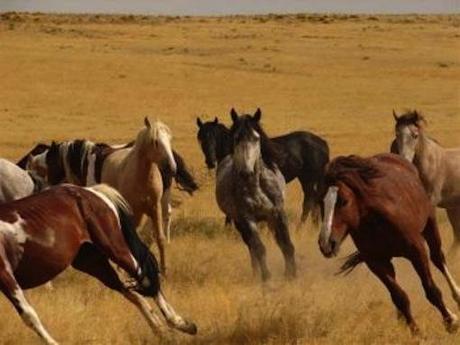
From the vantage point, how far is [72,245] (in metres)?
7.75

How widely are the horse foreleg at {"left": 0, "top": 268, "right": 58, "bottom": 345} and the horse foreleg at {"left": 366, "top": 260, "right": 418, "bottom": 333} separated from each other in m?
2.54

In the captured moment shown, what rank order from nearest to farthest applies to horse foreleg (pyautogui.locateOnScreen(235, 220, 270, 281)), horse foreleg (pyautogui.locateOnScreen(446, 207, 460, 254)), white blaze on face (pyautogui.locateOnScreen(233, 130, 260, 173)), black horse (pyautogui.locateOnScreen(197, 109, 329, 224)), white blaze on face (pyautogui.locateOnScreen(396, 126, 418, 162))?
horse foreleg (pyautogui.locateOnScreen(235, 220, 270, 281)), white blaze on face (pyautogui.locateOnScreen(233, 130, 260, 173)), white blaze on face (pyautogui.locateOnScreen(396, 126, 418, 162)), horse foreleg (pyautogui.locateOnScreen(446, 207, 460, 254)), black horse (pyautogui.locateOnScreen(197, 109, 329, 224))

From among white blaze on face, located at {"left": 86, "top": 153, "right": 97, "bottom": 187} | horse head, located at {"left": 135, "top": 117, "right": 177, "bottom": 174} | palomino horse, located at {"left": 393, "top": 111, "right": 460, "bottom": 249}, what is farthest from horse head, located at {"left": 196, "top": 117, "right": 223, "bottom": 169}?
horse head, located at {"left": 135, "top": 117, "right": 177, "bottom": 174}

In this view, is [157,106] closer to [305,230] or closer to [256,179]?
[305,230]

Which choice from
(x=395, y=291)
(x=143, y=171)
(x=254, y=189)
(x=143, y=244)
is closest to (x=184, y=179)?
(x=143, y=171)

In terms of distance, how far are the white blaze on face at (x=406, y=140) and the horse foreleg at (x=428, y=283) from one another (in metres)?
4.39

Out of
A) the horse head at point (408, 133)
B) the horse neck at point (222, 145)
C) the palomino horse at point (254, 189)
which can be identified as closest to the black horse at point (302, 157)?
the horse neck at point (222, 145)

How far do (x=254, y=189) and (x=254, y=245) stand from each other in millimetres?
627

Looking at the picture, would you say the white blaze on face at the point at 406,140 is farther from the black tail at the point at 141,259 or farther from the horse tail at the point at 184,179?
the black tail at the point at 141,259

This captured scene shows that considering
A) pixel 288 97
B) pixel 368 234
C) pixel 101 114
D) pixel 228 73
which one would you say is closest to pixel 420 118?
pixel 368 234

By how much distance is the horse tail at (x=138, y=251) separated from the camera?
819 cm

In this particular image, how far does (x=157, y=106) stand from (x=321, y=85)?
31.9 feet

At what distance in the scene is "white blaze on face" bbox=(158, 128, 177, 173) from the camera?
1148 centimetres

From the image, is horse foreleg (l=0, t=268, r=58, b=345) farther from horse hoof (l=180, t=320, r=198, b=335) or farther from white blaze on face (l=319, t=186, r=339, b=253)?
white blaze on face (l=319, t=186, r=339, b=253)
